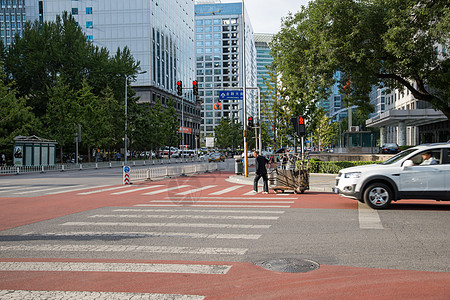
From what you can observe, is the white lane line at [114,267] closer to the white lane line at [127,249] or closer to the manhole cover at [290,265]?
the manhole cover at [290,265]

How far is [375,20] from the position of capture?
19.3 metres

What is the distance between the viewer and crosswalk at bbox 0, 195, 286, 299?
5.68 metres

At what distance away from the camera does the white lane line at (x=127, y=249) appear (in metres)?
6.62

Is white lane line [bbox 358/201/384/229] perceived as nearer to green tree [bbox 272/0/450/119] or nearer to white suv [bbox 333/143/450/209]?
white suv [bbox 333/143/450/209]

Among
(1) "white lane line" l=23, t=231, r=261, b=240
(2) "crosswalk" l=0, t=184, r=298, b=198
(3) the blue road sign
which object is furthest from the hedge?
(1) "white lane line" l=23, t=231, r=261, b=240

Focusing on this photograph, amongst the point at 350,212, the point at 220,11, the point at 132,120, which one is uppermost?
the point at 220,11

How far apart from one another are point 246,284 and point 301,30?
19069 mm

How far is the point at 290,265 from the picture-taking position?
574cm

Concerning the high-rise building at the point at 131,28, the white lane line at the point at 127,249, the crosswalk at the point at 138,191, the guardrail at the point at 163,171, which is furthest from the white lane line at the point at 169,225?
the high-rise building at the point at 131,28

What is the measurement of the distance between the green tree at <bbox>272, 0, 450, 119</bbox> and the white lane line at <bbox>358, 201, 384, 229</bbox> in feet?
31.9

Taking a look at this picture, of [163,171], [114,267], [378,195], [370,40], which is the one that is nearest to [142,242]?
[114,267]

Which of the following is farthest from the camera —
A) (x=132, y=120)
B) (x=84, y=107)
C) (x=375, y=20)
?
(x=132, y=120)

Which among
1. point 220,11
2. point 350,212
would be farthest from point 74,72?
point 220,11

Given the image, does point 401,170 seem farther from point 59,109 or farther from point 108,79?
point 108,79
